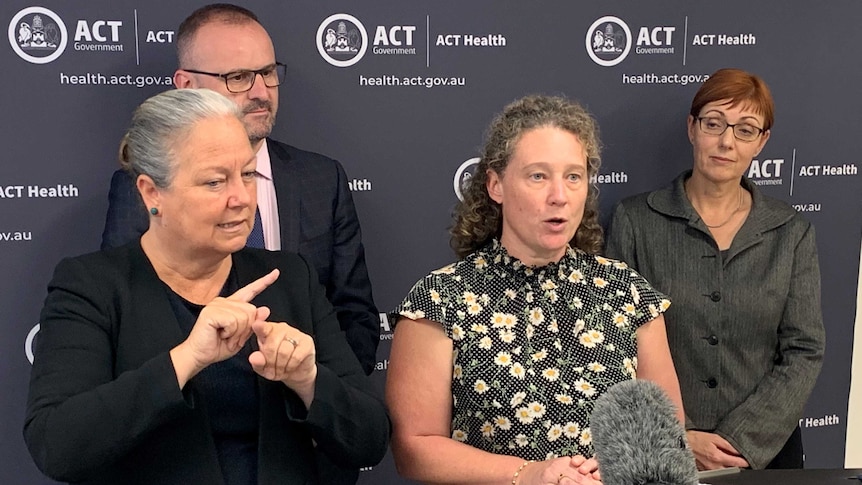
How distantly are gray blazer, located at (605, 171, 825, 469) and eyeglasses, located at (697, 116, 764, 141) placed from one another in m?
0.23

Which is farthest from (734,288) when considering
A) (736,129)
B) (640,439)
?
(640,439)

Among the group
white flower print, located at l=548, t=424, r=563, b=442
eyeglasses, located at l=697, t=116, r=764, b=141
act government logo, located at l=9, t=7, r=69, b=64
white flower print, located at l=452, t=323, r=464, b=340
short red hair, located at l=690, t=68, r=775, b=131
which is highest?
act government logo, located at l=9, t=7, r=69, b=64

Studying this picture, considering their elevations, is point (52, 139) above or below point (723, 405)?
above

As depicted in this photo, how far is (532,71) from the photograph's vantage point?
2.96m

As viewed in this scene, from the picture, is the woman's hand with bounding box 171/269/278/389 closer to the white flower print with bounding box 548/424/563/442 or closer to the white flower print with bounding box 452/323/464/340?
the white flower print with bounding box 452/323/464/340

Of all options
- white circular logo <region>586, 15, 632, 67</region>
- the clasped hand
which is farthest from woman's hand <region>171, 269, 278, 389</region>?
white circular logo <region>586, 15, 632, 67</region>

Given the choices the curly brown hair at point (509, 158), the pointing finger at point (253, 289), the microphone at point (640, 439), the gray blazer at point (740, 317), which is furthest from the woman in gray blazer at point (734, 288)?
the microphone at point (640, 439)

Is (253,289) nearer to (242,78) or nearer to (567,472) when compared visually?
Result: (567,472)

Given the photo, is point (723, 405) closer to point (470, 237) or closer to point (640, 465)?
point (470, 237)

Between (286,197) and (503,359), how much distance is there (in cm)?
91

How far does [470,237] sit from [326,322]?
48 centimetres

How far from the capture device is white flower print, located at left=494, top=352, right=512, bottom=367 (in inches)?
75.2

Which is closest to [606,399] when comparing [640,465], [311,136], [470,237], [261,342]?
[640,465]

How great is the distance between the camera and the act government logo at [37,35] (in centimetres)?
257
